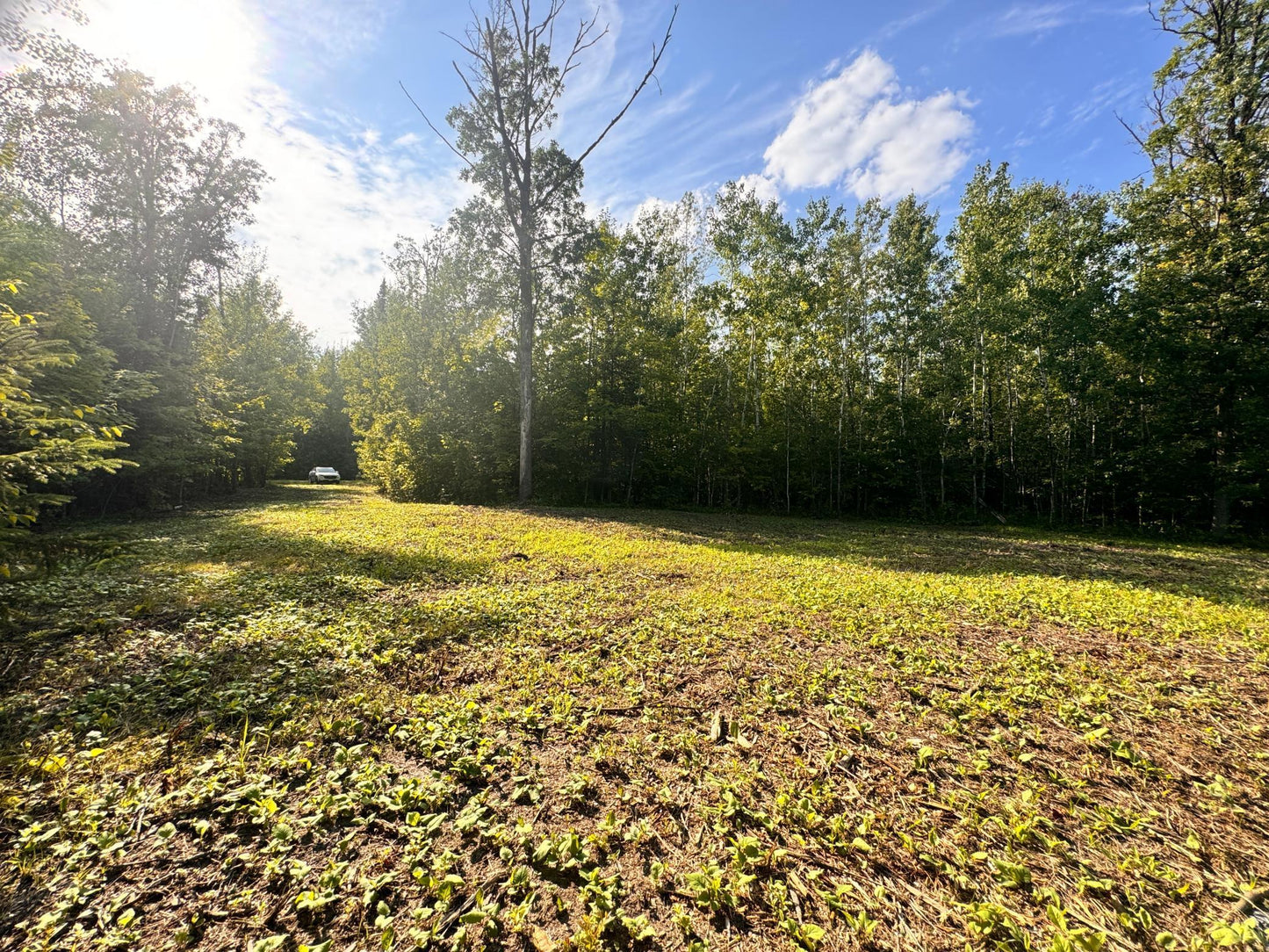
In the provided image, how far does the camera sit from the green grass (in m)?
1.95

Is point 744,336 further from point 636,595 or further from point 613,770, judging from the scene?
point 613,770

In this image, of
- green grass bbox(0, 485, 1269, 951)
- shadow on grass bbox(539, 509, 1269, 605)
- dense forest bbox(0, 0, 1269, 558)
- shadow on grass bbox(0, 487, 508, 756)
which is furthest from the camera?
dense forest bbox(0, 0, 1269, 558)

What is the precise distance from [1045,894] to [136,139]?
28.5 meters

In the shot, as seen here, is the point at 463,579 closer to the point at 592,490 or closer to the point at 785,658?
the point at 785,658

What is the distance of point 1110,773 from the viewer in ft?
9.76

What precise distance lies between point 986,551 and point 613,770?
12.8 m

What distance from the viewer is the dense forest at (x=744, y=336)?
13.9 meters

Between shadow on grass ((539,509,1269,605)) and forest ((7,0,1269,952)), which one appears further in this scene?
shadow on grass ((539,509,1269,605))

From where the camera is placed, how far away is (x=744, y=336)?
2252 centimetres

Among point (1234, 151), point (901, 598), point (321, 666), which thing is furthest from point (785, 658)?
point (1234, 151)

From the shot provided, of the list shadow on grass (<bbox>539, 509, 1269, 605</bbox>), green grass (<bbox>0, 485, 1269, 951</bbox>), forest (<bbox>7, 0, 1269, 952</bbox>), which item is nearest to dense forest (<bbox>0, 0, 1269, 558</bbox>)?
forest (<bbox>7, 0, 1269, 952</bbox>)

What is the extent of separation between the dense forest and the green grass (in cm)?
995

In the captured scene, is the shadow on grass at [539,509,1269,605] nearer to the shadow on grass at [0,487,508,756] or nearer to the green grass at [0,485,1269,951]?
the green grass at [0,485,1269,951]

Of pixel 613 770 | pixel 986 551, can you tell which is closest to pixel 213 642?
pixel 613 770
